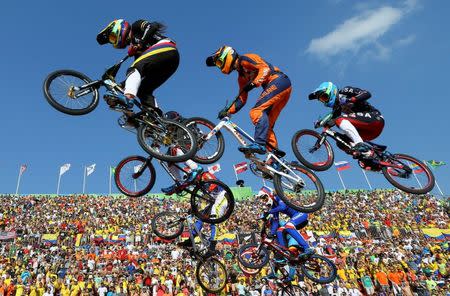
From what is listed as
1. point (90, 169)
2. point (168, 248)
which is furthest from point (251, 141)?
point (90, 169)

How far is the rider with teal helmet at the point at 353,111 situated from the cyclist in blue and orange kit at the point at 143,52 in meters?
3.61

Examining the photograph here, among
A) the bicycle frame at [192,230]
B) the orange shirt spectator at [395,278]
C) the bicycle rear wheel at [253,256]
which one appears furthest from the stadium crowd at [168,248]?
the bicycle frame at [192,230]

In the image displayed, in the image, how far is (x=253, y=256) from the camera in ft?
39.5

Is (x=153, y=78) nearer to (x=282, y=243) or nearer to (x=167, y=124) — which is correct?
(x=167, y=124)

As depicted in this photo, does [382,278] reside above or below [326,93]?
below

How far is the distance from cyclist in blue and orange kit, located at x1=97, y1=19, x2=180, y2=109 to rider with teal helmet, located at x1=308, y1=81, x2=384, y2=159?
361cm

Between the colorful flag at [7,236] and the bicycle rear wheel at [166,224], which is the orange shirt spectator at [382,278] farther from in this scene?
the colorful flag at [7,236]

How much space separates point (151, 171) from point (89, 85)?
2.53 m

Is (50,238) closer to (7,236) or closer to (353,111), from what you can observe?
(7,236)

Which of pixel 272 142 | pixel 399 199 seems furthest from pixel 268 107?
pixel 399 199

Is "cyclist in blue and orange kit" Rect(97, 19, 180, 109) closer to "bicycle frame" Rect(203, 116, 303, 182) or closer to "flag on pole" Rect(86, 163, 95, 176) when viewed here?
"bicycle frame" Rect(203, 116, 303, 182)

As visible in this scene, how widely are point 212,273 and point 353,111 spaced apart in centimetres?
590

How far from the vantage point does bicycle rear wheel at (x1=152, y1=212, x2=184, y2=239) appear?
1079 centimetres

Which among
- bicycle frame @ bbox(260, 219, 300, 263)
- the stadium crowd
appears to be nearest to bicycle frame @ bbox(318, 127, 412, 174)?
bicycle frame @ bbox(260, 219, 300, 263)
